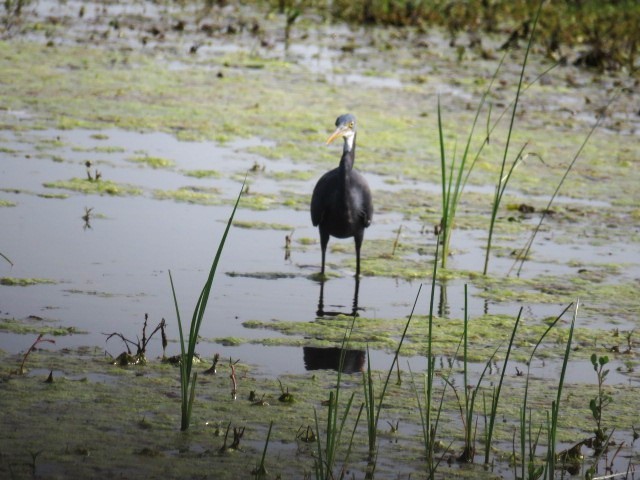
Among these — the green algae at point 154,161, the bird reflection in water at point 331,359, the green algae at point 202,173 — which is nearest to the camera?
the bird reflection in water at point 331,359

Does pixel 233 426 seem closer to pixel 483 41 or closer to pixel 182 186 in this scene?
pixel 182 186

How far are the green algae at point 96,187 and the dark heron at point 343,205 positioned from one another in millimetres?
1596

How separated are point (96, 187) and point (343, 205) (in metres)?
2.00

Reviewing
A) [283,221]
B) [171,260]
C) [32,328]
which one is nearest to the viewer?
[32,328]

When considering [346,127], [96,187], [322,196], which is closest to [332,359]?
[322,196]

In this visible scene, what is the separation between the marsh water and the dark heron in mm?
232

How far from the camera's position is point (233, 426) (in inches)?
163

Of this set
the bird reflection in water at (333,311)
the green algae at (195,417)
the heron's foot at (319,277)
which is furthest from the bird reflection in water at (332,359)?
the heron's foot at (319,277)

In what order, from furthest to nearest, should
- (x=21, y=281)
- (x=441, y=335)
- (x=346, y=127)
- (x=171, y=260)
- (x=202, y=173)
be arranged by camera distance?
1. (x=202, y=173)
2. (x=346, y=127)
3. (x=171, y=260)
4. (x=21, y=281)
5. (x=441, y=335)

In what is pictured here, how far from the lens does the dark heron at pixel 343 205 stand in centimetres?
671

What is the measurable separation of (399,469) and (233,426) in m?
0.63

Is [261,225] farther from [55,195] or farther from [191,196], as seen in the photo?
[55,195]

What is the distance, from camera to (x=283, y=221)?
7629mm

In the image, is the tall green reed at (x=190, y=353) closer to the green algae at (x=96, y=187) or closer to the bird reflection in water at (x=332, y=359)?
the bird reflection in water at (x=332, y=359)
